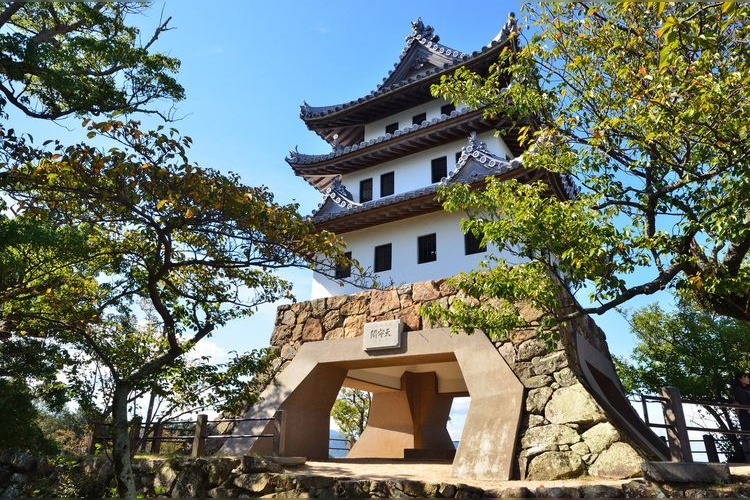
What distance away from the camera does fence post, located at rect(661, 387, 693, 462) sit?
7102 mm

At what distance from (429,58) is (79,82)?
14.2m

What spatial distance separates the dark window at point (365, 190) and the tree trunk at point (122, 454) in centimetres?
1317

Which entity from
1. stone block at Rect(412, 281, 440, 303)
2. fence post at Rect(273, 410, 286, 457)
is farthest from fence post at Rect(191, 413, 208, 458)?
stone block at Rect(412, 281, 440, 303)

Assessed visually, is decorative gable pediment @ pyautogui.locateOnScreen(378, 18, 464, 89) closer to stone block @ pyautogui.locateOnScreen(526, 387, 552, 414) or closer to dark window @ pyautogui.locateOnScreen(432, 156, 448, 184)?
dark window @ pyautogui.locateOnScreen(432, 156, 448, 184)

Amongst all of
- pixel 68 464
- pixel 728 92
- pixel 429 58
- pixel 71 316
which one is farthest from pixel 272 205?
pixel 429 58

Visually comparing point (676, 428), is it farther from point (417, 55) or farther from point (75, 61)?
point (417, 55)

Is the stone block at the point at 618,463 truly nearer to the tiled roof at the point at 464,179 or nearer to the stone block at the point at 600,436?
the stone block at the point at 600,436

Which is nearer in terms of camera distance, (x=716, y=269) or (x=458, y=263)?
(x=716, y=269)

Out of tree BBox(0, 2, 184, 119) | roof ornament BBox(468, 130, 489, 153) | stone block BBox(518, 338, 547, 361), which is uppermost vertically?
roof ornament BBox(468, 130, 489, 153)

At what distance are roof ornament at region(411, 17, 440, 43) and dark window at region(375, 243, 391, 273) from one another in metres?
8.76

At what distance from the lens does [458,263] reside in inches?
605

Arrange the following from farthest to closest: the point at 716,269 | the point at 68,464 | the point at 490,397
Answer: the point at 68,464 < the point at 490,397 < the point at 716,269

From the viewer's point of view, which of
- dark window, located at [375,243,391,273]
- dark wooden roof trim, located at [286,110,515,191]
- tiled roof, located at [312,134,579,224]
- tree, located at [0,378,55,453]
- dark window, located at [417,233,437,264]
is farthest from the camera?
dark window, located at [375,243,391,273]

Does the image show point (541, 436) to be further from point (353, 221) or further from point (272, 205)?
point (353, 221)
